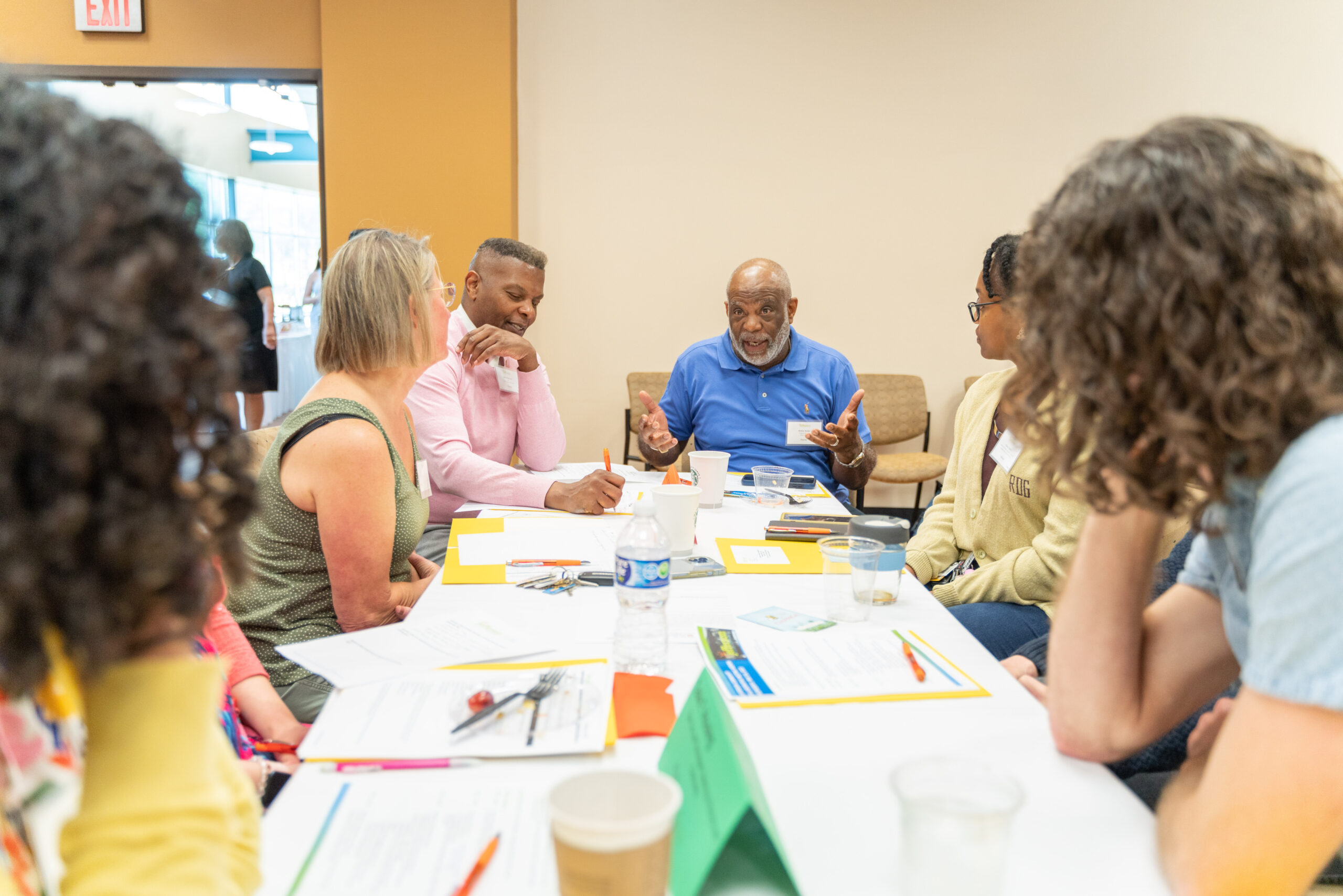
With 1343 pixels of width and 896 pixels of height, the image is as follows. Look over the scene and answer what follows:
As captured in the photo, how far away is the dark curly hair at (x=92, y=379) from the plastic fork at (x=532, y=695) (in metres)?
0.55

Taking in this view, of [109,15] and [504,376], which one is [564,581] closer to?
[504,376]

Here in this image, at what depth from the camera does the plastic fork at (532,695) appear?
1046 millimetres

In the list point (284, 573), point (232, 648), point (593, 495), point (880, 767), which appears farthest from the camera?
point (593, 495)

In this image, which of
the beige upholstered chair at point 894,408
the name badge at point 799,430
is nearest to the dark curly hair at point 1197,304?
the name badge at point 799,430

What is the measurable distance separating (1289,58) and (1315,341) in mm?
5388

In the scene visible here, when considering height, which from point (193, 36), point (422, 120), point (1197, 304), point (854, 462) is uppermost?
point (193, 36)

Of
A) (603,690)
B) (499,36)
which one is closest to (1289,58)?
(499,36)

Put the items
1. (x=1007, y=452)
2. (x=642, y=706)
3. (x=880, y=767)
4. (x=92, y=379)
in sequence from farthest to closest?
(x=1007, y=452) → (x=642, y=706) → (x=880, y=767) → (x=92, y=379)

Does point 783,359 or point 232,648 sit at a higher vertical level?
point 783,359

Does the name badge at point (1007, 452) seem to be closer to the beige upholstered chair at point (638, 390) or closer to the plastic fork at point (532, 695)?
the plastic fork at point (532, 695)

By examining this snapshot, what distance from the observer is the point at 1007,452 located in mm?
2020

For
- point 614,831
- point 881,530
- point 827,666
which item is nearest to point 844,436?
point 881,530

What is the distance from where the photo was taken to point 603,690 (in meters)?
1.14

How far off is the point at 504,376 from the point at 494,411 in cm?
13
